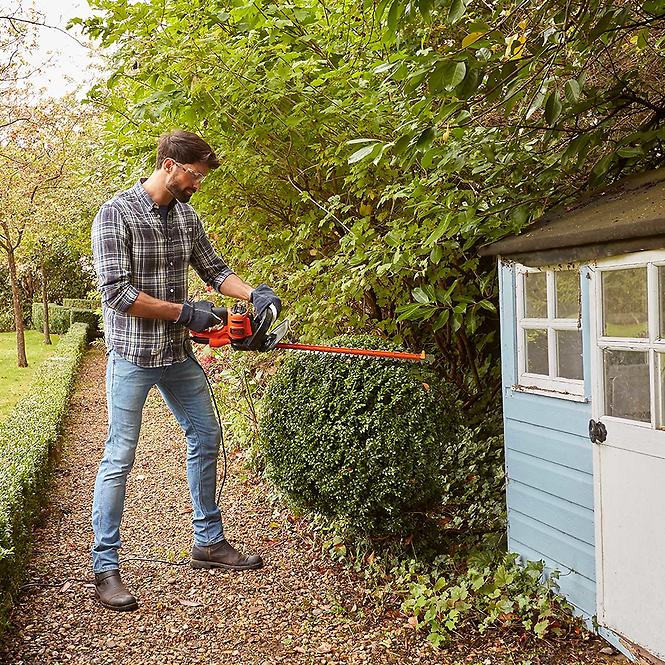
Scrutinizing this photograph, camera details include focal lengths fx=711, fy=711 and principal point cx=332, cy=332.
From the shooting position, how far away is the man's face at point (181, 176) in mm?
3523

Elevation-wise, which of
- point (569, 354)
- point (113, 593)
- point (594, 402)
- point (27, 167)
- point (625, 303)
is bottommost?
point (113, 593)

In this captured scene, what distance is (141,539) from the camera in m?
4.50

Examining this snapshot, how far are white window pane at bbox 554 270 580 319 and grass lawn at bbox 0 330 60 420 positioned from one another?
7.87 metres

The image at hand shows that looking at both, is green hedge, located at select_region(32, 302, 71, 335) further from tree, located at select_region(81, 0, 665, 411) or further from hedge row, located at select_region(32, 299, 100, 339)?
tree, located at select_region(81, 0, 665, 411)

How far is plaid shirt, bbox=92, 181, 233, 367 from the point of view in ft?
11.0

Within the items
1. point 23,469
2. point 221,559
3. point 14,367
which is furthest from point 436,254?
point 14,367

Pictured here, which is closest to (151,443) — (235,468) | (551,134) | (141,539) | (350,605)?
(235,468)

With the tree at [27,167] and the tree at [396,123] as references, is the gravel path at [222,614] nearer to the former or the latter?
the tree at [396,123]

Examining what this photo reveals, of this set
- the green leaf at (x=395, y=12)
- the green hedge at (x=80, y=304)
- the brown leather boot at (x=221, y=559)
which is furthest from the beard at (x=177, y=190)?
the green hedge at (x=80, y=304)

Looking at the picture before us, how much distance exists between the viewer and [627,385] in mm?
2848

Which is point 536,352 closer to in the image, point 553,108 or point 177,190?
point 553,108

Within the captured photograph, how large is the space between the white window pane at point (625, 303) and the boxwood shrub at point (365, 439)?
1076mm

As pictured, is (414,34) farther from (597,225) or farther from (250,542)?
(250,542)

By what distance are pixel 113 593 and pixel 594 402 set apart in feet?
7.88
